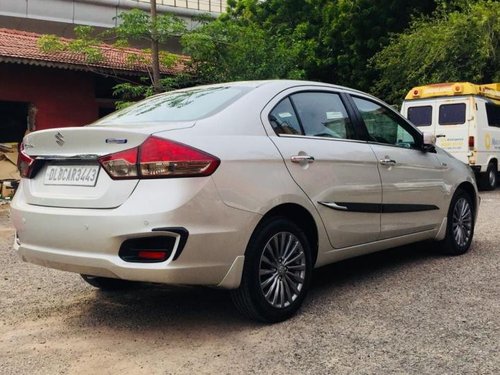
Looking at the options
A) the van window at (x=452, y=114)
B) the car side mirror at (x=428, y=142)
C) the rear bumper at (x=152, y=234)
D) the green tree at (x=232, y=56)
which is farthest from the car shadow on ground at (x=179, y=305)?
the van window at (x=452, y=114)

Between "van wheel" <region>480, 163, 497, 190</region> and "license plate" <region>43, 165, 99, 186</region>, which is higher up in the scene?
"license plate" <region>43, 165, 99, 186</region>

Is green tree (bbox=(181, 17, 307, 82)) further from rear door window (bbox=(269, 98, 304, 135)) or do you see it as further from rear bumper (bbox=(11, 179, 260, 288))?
rear bumper (bbox=(11, 179, 260, 288))

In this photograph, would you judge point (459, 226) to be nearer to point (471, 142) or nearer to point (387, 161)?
point (387, 161)

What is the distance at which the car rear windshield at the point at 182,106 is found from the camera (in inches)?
159

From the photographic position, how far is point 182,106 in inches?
169

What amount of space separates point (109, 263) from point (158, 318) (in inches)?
35.9

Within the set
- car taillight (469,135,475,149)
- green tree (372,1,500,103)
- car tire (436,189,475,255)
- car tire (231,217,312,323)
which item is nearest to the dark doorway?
car taillight (469,135,475,149)

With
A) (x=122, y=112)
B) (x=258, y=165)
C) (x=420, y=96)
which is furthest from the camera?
(x=420, y=96)

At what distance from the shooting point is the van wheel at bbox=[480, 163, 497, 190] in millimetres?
13986

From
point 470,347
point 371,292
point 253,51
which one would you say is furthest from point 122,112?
point 253,51

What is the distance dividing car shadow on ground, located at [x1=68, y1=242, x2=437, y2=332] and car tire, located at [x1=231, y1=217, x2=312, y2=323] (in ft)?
0.55

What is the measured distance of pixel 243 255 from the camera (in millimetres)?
3697

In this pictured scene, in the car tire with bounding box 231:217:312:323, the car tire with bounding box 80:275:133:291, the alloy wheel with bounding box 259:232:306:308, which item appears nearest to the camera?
the car tire with bounding box 231:217:312:323

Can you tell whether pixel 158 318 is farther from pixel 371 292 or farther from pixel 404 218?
pixel 404 218
